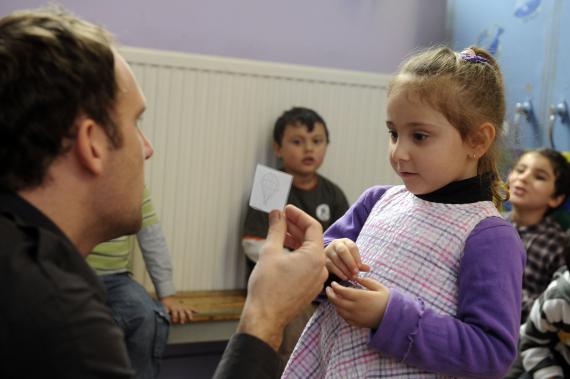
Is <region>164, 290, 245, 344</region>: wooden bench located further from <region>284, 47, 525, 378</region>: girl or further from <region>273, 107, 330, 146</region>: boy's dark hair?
<region>284, 47, 525, 378</region>: girl

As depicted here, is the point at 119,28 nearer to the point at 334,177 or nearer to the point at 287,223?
the point at 334,177

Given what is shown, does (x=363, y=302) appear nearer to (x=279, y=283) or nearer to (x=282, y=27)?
(x=279, y=283)

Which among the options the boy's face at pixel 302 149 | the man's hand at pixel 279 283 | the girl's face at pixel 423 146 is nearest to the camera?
the man's hand at pixel 279 283

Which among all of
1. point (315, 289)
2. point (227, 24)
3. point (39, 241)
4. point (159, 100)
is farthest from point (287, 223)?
point (227, 24)

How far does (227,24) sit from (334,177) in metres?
0.90

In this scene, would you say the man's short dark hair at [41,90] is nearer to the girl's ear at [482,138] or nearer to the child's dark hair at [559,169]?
the girl's ear at [482,138]

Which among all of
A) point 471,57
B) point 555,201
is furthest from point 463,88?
point 555,201

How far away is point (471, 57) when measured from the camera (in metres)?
1.36

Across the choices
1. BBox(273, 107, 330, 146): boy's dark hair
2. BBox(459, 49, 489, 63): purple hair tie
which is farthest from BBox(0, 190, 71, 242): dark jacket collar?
BBox(273, 107, 330, 146): boy's dark hair

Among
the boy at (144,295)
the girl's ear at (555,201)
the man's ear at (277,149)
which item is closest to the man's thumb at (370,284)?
the boy at (144,295)

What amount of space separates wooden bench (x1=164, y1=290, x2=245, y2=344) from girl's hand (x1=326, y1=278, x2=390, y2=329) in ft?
5.54

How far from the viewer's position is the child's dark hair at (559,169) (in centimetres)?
292

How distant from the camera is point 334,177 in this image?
134 inches

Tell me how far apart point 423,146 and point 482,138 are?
134 mm
